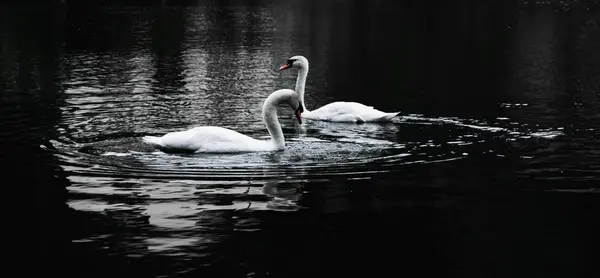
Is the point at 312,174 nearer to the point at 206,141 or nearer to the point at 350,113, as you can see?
the point at 206,141

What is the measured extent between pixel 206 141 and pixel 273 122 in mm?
1510

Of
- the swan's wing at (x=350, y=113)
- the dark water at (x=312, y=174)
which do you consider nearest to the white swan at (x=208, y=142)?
the dark water at (x=312, y=174)

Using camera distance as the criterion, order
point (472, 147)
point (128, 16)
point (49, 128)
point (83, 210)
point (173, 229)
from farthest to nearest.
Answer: point (128, 16), point (49, 128), point (472, 147), point (83, 210), point (173, 229)

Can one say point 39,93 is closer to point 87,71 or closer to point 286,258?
point 87,71

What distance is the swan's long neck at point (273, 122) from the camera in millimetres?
18844

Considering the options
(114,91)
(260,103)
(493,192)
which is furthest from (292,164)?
(114,91)

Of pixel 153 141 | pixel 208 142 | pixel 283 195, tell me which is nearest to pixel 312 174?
pixel 283 195

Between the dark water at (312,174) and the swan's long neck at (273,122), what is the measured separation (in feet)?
1.32

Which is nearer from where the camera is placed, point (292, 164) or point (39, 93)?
point (292, 164)

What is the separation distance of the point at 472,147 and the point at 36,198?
8949 mm

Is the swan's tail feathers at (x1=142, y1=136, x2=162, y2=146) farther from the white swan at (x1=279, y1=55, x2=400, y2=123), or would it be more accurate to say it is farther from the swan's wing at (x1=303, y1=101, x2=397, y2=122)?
the swan's wing at (x1=303, y1=101, x2=397, y2=122)

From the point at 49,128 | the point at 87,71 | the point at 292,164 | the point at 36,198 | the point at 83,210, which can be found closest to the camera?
the point at 83,210

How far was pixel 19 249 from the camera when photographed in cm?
1212

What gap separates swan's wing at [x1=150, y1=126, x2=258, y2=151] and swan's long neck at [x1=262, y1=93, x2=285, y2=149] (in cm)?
80
